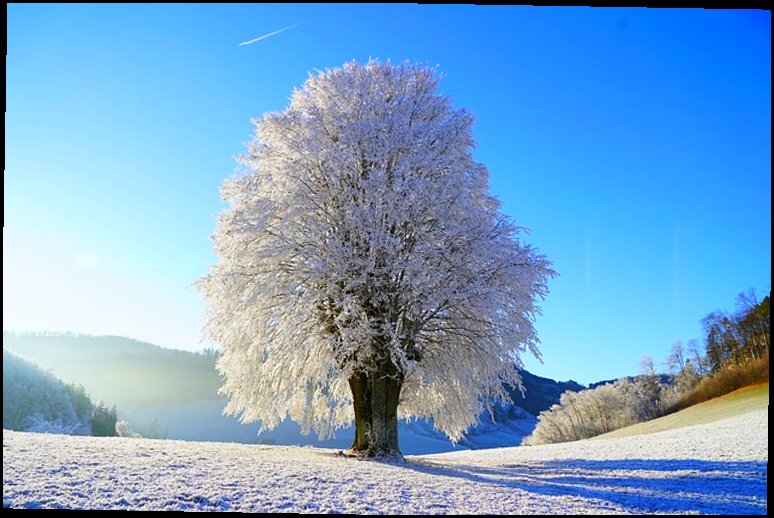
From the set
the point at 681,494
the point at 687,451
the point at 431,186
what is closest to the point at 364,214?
the point at 431,186

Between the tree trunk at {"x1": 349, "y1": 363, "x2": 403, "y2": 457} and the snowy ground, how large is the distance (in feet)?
3.45

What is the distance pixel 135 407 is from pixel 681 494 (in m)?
128

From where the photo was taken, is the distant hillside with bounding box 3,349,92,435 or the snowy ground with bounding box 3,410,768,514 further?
the distant hillside with bounding box 3,349,92,435

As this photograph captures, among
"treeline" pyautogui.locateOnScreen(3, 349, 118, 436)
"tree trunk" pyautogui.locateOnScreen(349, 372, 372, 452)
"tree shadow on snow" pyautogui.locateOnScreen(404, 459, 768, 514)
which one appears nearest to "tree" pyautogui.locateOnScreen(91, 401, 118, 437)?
"treeline" pyautogui.locateOnScreen(3, 349, 118, 436)

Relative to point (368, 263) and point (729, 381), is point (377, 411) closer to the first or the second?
point (368, 263)

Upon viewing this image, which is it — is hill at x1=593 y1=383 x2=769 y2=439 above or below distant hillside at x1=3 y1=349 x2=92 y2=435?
below

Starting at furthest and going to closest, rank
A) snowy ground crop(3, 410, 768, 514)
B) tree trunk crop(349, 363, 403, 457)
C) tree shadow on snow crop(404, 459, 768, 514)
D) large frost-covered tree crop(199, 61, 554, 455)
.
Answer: tree trunk crop(349, 363, 403, 457)
large frost-covered tree crop(199, 61, 554, 455)
tree shadow on snow crop(404, 459, 768, 514)
snowy ground crop(3, 410, 768, 514)

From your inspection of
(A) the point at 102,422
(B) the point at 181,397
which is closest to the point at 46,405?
(A) the point at 102,422

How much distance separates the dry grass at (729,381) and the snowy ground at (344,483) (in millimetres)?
36312

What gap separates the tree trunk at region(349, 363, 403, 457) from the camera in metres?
17.0

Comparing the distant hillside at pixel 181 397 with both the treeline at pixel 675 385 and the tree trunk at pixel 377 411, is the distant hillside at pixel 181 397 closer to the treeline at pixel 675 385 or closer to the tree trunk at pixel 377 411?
the treeline at pixel 675 385

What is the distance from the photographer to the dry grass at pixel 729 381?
48.8m

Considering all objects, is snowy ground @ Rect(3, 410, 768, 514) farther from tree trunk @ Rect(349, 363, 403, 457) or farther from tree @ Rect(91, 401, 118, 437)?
tree @ Rect(91, 401, 118, 437)

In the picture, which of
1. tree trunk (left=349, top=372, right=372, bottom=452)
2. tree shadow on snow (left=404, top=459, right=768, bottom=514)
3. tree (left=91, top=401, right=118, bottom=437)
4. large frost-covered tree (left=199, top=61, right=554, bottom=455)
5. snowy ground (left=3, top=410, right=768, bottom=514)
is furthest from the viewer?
tree (left=91, top=401, right=118, bottom=437)
